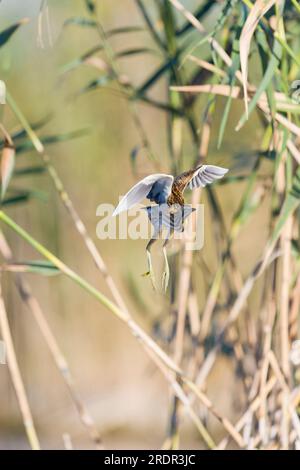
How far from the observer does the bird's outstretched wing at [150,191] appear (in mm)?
805

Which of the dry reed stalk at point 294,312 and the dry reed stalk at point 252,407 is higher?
the dry reed stalk at point 294,312

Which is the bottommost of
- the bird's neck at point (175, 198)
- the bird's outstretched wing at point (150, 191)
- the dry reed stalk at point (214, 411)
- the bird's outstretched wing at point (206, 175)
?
the dry reed stalk at point (214, 411)

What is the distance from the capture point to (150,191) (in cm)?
84

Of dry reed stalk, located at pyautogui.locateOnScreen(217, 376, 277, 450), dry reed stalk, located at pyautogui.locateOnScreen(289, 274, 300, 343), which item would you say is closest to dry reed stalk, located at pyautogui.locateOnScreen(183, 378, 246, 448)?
dry reed stalk, located at pyautogui.locateOnScreen(217, 376, 277, 450)

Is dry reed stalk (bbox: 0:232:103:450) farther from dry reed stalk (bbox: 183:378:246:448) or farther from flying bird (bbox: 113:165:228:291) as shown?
flying bird (bbox: 113:165:228:291)

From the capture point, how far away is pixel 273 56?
0.94m

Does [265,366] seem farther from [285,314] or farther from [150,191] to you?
[150,191]

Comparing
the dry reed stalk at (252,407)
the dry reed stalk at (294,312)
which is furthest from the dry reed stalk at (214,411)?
the dry reed stalk at (294,312)

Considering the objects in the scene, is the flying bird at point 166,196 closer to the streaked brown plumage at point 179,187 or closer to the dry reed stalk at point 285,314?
the streaked brown plumage at point 179,187

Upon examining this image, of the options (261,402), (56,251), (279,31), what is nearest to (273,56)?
(279,31)

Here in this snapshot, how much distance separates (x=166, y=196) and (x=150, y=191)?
2 centimetres
